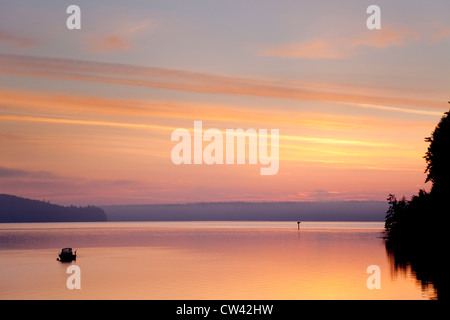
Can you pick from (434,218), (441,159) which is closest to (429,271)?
(441,159)

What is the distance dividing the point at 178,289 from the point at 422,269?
139 ft

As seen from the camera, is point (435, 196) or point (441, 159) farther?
point (435, 196)

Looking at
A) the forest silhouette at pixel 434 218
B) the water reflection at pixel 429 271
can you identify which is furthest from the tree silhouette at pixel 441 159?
the water reflection at pixel 429 271

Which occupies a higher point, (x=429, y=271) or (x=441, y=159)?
(x=441, y=159)

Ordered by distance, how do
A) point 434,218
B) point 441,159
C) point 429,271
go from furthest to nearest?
1. point 434,218
2. point 441,159
3. point 429,271

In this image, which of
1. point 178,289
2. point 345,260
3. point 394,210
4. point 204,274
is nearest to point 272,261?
point 345,260

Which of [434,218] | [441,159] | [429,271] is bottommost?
[429,271]

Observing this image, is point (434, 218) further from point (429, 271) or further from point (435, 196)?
point (429, 271)

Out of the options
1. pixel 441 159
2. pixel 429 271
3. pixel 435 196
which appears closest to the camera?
pixel 429 271

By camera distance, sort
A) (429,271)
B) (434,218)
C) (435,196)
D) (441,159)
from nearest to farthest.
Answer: (429,271) < (441,159) < (435,196) < (434,218)

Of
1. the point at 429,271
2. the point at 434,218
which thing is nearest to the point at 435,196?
the point at 434,218

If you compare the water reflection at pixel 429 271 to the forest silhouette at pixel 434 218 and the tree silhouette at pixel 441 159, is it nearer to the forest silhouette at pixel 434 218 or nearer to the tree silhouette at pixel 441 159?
the forest silhouette at pixel 434 218
